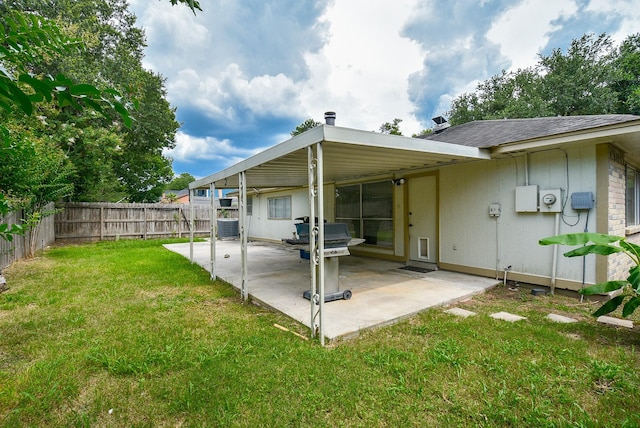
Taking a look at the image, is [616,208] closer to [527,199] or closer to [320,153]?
[527,199]

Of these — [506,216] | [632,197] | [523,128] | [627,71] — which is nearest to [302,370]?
[506,216]

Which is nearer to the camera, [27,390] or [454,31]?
[27,390]

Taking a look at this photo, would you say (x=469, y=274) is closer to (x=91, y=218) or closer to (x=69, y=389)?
(x=69, y=389)

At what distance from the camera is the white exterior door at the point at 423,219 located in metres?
6.57

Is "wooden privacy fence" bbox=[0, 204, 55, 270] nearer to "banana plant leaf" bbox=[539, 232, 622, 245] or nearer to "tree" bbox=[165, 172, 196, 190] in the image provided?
"banana plant leaf" bbox=[539, 232, 622, 245]

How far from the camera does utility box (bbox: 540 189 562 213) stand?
15.5 feet

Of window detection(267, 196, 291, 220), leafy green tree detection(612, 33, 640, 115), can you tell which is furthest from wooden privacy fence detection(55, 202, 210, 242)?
leafy green tree detection(612, 33, 640, 115)

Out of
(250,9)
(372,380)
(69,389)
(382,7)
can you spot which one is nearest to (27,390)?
(69,389)

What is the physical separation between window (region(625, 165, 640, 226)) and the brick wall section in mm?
654

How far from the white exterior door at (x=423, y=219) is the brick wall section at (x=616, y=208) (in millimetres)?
2704

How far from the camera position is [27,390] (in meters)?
2.44

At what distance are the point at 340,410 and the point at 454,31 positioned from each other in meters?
13.3

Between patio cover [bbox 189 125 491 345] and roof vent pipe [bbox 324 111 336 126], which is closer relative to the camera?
patio cover [bbox 189 125 491 345]

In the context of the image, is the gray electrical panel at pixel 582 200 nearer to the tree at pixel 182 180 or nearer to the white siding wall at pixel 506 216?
the white siding wall at pixel 506 216
